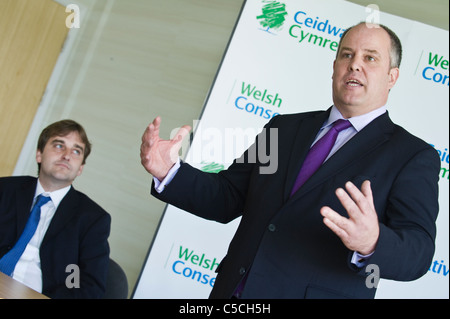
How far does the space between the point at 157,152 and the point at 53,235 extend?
1.14 meters

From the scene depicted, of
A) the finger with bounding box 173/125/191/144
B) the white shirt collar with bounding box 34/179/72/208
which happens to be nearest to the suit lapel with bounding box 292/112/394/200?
the finger with bounding box 173/125/191/144

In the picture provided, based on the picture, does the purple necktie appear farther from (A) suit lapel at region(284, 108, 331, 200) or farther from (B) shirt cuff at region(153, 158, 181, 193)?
(B) shirt cuff at region(153, 158, 181, 193)

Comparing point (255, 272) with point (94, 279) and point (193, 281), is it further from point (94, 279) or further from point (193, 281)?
point (193, 281)

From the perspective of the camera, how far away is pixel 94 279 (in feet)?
8.11

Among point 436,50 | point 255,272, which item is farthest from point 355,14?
point 255,272

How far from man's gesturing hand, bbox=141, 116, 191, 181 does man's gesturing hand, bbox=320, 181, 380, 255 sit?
62 centimetres

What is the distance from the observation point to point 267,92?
161 inches

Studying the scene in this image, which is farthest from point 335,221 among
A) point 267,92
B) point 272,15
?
point 272,15

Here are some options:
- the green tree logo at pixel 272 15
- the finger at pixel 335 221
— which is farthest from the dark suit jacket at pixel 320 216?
the green tree logo at pixel 272 15

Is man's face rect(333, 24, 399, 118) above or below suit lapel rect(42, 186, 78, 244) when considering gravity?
above

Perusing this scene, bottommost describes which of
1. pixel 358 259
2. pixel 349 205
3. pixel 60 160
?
pixel 60 160

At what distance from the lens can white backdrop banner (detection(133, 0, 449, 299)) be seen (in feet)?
12.9

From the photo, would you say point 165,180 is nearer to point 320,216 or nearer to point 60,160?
point 320,216

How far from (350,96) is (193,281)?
263cm
